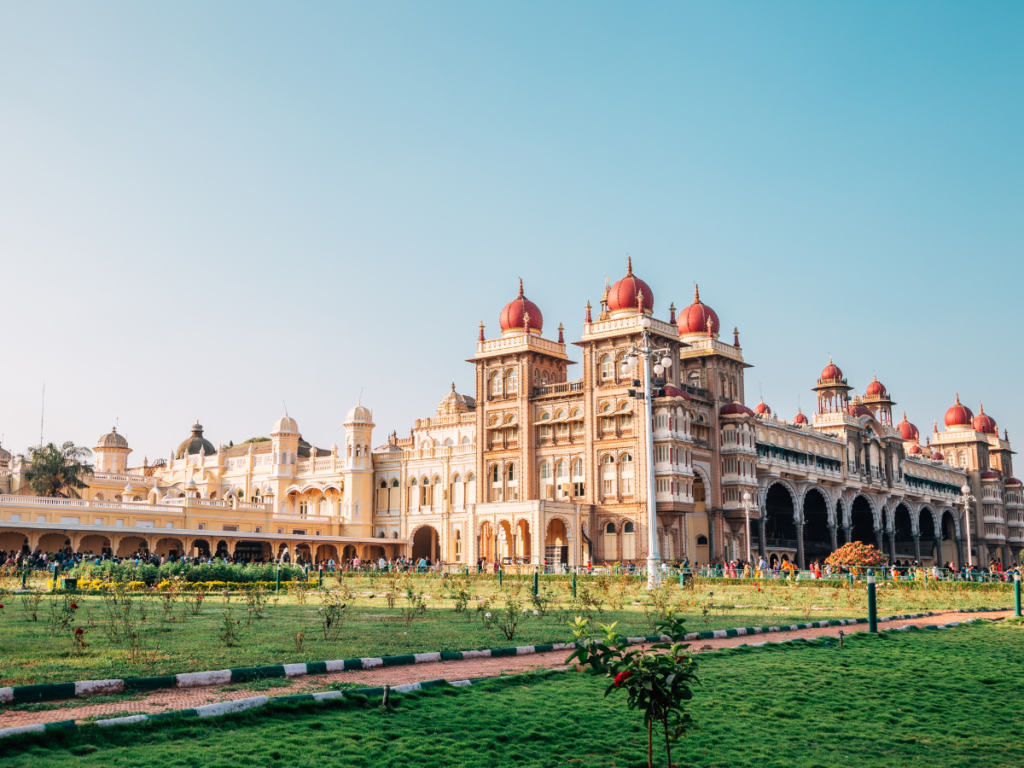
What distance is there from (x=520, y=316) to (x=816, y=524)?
2924 cm

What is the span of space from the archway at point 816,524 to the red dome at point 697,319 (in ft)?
55.3

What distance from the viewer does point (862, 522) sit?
253 feet

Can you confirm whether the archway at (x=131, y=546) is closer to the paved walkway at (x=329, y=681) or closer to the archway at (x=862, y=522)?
the paved walkway at (x=329, y=681)

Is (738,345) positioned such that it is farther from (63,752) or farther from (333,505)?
(63,752)

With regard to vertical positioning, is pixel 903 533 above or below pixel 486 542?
above

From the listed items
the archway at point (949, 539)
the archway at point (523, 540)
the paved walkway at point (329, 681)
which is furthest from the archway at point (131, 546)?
the archway at point (949, 539)

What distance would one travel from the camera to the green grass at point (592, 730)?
7.29m

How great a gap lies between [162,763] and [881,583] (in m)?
31.9

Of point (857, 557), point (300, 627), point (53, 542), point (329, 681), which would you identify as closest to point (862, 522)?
point (857, 557)

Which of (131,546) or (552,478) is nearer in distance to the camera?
(131,546)

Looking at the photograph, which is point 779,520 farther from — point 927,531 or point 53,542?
point 53,542

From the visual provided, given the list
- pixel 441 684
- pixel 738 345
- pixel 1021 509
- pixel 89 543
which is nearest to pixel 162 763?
pixel 441 684

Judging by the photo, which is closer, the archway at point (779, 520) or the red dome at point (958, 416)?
the archway at point (779, 520)

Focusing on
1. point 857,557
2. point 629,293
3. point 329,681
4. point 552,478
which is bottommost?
point 329,681
